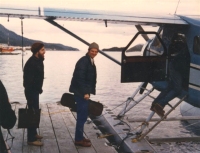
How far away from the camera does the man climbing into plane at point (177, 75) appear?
6105 millimetres

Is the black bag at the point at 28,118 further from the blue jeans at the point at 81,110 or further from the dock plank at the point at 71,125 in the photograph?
the dock plank at the point at 71,125

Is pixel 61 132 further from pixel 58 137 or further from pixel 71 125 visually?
pixel 71 125

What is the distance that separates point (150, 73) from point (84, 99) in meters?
1.61

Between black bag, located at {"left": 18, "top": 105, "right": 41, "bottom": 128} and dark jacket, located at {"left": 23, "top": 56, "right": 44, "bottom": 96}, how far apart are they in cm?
32

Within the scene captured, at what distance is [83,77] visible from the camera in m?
5.36

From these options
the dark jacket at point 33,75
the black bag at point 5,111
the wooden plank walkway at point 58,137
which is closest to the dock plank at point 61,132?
the wooden plank walkway at point 58,137

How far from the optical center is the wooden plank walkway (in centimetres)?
553

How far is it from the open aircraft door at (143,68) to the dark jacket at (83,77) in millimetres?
1046

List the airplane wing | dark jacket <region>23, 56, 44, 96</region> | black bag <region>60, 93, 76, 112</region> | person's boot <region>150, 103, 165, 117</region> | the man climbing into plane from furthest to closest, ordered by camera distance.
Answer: the airplane wing, person's boot <region>150, 103, 165, 117</region>, the man climbing into plane, black bag <region>60, 93, 76, 112</region>, dark jacket <region>23, 56, 44, 96</region>

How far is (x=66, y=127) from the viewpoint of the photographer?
7047mm

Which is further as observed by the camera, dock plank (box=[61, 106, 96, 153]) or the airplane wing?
the airplane wing

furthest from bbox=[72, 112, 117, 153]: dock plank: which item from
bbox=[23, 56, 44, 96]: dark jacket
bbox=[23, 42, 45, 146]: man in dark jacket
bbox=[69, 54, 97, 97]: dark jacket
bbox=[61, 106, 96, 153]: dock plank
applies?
bbox=[23, 56, 44, 96]: dark jacket

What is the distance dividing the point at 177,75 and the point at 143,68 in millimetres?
661

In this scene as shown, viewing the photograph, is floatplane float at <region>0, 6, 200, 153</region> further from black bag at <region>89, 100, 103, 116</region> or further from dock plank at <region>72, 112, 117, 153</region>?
black bag at <region>89, 100, 103, 116</region>
